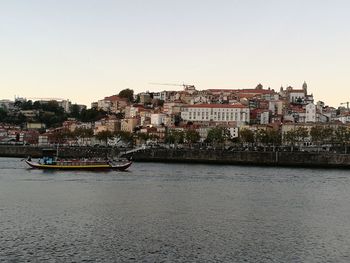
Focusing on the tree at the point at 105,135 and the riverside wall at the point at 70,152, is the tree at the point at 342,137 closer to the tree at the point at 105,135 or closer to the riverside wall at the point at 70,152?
the riverside wall at the point at 70,152

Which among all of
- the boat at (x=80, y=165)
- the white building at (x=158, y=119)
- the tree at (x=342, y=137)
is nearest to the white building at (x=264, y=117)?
the white building at (x=158, y=119)

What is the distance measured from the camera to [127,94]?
16662 cm

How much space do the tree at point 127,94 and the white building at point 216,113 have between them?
44668 mm

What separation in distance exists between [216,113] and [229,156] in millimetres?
55920

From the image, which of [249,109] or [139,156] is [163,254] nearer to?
[139,156]

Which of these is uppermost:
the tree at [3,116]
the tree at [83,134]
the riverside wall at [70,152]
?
the tree at [3,116]

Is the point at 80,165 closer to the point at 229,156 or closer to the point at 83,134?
the point at 229,156

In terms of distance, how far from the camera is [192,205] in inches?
1133

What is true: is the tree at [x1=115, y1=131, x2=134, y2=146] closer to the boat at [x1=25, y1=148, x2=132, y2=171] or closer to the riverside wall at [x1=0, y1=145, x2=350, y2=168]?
the riverside wall at [x1=0, y1=145, x2=350, y2=168]

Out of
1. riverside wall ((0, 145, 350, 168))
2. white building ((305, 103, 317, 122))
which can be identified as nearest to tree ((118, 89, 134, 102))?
white building ((305, 103, 317, 122))

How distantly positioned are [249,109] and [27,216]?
99117 millimetres

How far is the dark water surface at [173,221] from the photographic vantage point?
18422 mm

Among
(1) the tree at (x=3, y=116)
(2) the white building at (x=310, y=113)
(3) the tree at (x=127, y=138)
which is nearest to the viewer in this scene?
(3) the tree at (x=127, y=138)

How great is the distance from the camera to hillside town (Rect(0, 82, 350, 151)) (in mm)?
88188
